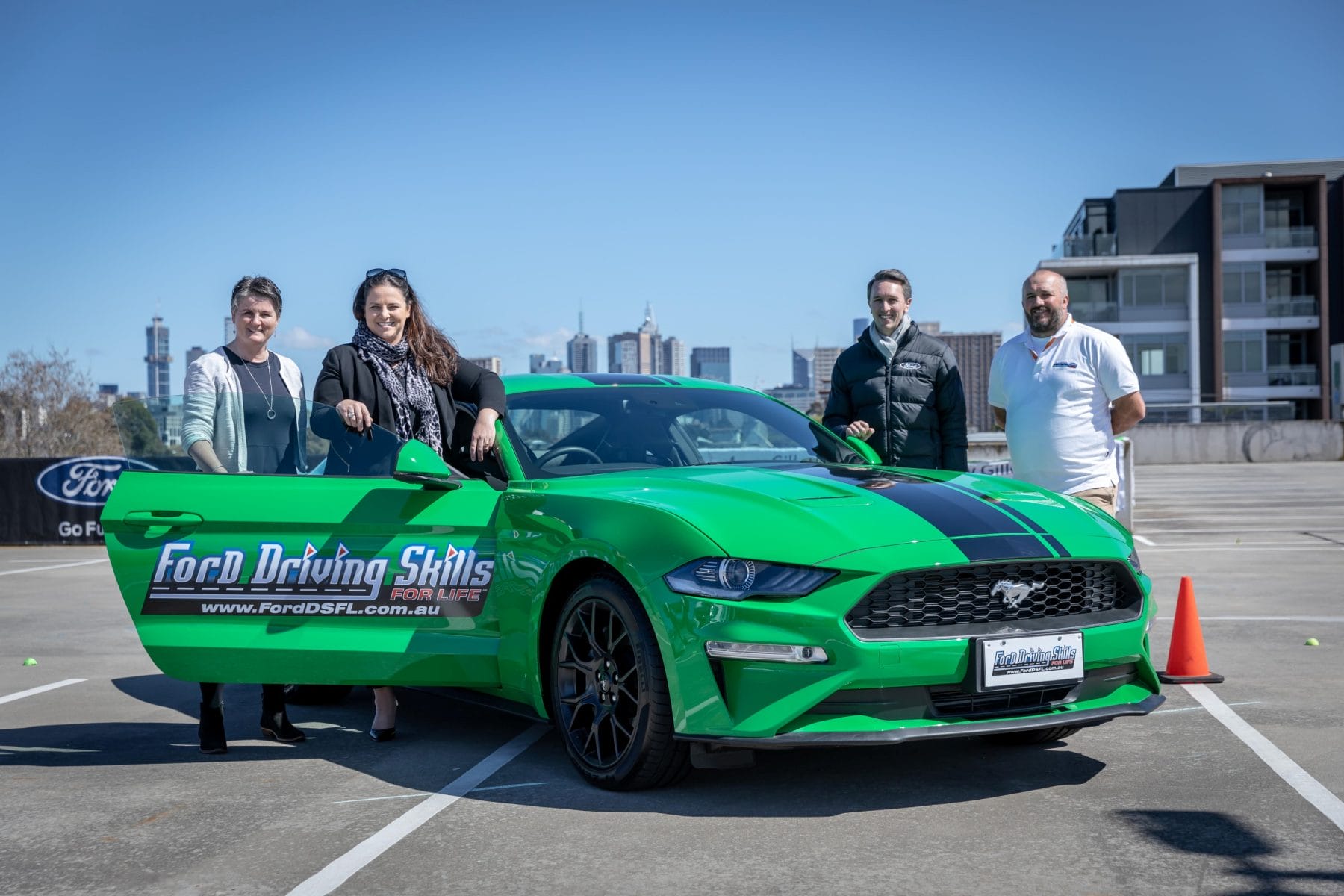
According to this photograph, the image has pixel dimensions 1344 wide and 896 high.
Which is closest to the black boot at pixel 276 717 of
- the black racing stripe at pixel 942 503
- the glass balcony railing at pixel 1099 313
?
the black racing stripe at pixel 942 503

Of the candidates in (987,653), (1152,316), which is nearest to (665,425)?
(987,653)

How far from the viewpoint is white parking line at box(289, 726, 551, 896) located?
370cm

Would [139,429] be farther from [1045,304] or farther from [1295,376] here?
[1295,376]

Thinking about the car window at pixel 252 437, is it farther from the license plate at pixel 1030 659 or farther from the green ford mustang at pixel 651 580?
the license plate at pixel 1030 659

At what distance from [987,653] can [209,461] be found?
10.3 feet

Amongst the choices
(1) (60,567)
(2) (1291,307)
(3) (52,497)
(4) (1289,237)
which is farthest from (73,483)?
(4) (1289,237)

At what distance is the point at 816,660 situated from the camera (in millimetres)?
4027

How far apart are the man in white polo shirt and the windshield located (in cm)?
102

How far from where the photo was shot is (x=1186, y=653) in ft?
21.1

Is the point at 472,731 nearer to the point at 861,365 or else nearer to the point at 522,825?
the point at 522,825

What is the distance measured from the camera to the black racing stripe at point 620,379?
590 cm

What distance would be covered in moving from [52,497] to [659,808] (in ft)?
55.6

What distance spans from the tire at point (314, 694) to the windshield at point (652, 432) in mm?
1994

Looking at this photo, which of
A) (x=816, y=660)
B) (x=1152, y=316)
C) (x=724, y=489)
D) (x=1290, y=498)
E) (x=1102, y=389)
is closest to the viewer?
(x=816, y=660)
